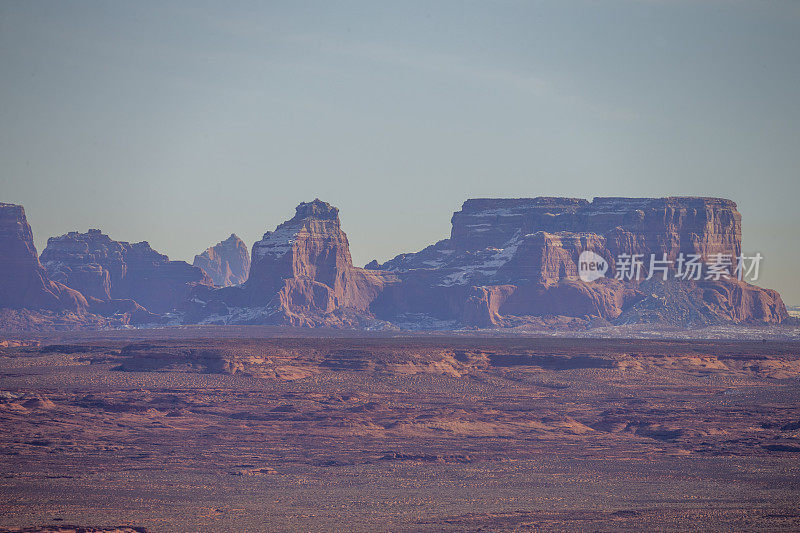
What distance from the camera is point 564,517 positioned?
6125cm

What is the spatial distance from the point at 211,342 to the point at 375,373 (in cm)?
4589

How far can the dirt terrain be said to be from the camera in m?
62.8

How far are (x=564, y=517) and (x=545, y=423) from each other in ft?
128

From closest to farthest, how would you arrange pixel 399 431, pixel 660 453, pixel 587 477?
pixel 587 477 → pixel 660 453 → pixel 399 431

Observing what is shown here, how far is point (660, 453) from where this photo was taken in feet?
279

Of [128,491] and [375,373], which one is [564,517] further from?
[375,373]

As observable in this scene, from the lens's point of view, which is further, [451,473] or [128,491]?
[451,473]

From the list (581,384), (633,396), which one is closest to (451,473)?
(633,396)

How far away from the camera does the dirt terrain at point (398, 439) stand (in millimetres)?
62750

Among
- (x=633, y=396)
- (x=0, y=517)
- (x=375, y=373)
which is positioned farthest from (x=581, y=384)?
(x=0, y=517)

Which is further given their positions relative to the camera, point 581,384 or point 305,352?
point 305,352

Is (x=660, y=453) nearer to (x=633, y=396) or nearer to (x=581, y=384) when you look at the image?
(x=633, y=396)

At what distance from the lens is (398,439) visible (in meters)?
90.8

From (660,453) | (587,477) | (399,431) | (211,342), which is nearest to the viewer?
(587,477)
